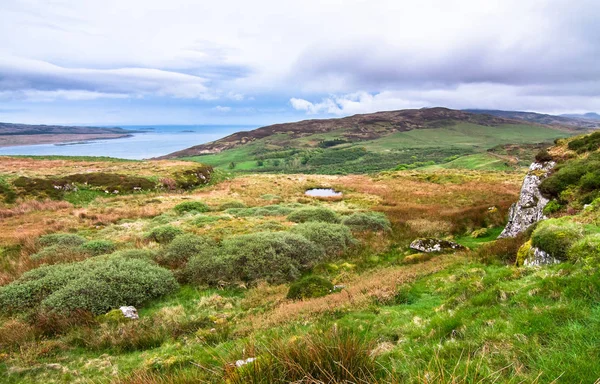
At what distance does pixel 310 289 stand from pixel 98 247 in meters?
12.8

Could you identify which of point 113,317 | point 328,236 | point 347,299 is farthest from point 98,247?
point 347,299

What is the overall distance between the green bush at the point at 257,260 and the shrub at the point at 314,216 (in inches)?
272

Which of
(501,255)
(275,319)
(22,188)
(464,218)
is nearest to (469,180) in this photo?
(464,218)

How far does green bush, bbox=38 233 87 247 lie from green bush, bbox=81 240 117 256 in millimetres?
1309

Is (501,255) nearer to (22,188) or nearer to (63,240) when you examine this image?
(63,240)

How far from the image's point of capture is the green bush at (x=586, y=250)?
623cm

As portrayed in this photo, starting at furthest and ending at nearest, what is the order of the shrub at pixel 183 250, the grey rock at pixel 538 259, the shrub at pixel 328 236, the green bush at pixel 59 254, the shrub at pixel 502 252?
the shrub at pixel 328 236
the shrub at pixel 183 250
the green bush at pixel 59 254
the shrub at pixel 502 252
the grey rock at pixel 538 259

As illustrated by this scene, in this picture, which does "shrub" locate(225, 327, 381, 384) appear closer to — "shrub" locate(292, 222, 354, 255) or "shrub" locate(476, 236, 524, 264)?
"shrub" locate(476, 236, 524, 264)

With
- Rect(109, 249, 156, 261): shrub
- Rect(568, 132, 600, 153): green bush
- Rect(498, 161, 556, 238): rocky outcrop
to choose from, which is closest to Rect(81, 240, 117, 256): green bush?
Rect(109, 249, 156, 261): shrub

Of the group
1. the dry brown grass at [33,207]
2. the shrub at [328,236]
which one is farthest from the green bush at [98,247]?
the dry brown grass at [33,207]

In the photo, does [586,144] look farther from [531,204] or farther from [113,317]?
[113,317]

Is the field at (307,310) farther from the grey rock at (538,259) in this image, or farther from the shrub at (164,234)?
the grey rock at (538,259)

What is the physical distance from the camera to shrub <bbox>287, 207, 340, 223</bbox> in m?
24.2

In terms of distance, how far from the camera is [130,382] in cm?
427
